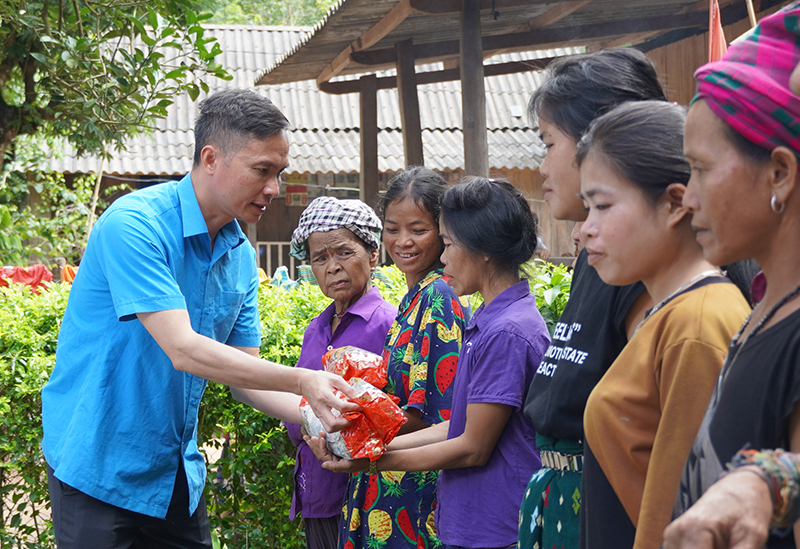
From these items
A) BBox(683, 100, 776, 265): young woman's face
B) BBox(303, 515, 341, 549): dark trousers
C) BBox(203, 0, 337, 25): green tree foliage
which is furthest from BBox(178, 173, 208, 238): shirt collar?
BBox(203, 0, 337, 25): green tree foliage

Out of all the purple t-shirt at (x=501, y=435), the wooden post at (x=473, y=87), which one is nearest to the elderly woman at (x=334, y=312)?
the purple t-shirt at (x=501, y=435)

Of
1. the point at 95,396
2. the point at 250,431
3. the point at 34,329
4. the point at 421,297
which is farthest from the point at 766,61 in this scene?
the point at 34,329

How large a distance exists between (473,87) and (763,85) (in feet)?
16.1

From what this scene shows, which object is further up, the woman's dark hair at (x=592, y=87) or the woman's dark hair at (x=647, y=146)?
the woman's dark hair at (x=592, y=87)

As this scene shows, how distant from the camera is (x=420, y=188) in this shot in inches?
110

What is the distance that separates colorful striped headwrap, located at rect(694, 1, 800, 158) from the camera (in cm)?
111

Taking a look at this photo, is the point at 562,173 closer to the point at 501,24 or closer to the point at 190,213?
the point at 190,213

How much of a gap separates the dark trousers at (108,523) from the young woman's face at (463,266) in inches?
47.2

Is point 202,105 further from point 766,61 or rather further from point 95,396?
point 766,61

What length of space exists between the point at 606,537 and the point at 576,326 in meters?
0.48

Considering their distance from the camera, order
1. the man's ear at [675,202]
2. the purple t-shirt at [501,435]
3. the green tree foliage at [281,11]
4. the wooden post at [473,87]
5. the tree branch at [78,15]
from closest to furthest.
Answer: the man's ear at [675,202] < the purple t-shirt at [501,435] < the tree branch at [78,15] < the wooden post at [473,87] < the green tree foliage at [281,11]

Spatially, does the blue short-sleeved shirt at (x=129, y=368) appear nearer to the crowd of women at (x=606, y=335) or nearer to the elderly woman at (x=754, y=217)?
the crowd of women at (x=606, y=335)

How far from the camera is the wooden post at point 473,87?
18.7ft

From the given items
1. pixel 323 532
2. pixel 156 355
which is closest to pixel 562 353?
pixel 156 355
